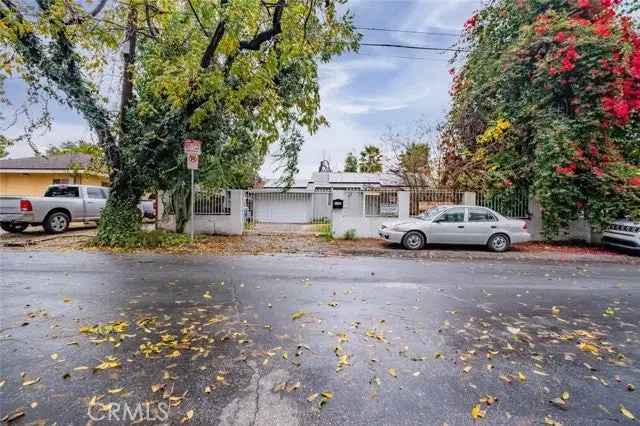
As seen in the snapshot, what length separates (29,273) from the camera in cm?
638

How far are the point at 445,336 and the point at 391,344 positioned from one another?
74 cm

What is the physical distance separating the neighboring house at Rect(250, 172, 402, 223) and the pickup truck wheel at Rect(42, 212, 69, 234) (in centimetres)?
765

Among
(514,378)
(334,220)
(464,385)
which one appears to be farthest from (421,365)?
(334,220)

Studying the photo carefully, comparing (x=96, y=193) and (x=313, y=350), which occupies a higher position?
(x=96, y=193)

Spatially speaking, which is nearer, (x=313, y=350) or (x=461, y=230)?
(x=313, y=350)

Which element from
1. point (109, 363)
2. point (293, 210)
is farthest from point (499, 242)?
point (293, 210)

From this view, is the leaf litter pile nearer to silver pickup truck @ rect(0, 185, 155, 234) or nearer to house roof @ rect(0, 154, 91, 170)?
silver pickup truck @ rect(0, 185, 155, 234)

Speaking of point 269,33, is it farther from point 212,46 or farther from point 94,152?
point 94,152

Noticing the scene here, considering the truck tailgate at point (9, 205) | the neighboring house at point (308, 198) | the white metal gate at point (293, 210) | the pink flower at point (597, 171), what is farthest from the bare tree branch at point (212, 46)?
the pink flower at point (597, 171)

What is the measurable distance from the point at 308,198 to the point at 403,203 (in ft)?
41.2

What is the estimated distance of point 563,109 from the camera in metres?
11.5

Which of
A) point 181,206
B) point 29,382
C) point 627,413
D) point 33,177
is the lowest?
point 627,413

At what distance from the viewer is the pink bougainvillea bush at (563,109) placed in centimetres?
1038

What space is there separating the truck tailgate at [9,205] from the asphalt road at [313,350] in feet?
23.9
